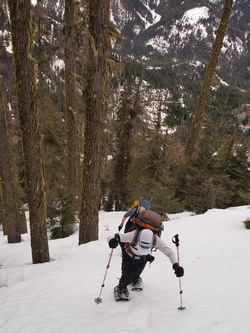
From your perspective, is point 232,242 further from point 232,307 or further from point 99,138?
point 99,138

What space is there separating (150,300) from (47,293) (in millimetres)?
2278

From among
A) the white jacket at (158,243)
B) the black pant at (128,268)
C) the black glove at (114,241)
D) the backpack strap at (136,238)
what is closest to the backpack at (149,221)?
the backpack strap at (136,238)

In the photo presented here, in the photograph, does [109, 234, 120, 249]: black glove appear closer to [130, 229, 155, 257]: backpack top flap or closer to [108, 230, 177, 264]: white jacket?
[108, 230, 177, 264]: white jacket

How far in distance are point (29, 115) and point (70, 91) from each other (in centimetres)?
532

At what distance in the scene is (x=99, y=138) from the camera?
6.36m

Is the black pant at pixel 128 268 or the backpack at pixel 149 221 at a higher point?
the backpack at pixel 149 221

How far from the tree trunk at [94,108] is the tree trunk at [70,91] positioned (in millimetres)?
3029

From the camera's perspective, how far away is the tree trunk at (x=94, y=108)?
5336 mm

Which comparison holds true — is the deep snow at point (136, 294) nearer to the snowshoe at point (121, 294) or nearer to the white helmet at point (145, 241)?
the snowshoe at point (121, 294)

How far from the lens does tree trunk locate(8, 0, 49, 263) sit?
4.38m

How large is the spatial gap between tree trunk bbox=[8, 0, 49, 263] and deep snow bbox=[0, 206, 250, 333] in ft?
4.18

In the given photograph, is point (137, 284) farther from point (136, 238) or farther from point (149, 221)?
A: point (149, 221)

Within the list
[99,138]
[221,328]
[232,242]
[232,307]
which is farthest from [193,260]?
[99,138]

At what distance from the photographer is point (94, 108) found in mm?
6000
